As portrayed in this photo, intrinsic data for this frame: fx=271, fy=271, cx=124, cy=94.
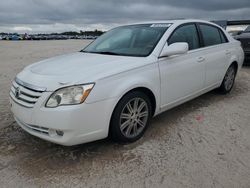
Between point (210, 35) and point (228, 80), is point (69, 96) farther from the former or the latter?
point (228, 80)

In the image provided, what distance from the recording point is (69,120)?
286 cm

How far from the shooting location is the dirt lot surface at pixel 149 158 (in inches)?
109

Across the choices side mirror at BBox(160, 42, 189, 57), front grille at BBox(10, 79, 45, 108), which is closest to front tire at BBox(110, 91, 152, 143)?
side mirror at BBox(160, 42, 189, 57)

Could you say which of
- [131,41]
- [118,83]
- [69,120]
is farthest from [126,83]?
[131,41]

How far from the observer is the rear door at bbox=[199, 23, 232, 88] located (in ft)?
15.7

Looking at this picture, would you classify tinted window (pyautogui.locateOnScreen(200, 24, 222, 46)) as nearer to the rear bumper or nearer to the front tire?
the front tire

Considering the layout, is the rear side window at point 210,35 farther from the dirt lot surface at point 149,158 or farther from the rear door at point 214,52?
the dirt lot surface at point 149,158

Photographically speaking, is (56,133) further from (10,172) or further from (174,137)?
(174,137)

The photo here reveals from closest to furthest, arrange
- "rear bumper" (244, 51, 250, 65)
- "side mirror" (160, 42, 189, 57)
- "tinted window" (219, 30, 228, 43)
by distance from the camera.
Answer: "side mirror" (160, 42, 189, 57) < "tinted window" (219, 30, 228, 43) < "rear bumper" (244, 51, 250, 65)

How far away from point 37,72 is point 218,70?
132 inches

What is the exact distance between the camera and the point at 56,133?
3006 millimetres

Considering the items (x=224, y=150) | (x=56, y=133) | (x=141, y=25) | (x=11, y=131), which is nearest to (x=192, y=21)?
(x=141, y=25)

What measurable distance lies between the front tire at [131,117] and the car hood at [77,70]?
1.28 ft

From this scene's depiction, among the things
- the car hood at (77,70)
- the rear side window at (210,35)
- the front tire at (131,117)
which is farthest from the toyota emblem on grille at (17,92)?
the rear side window at (210,35)
